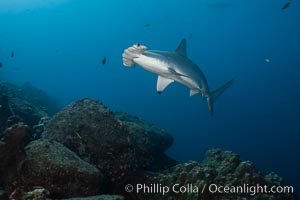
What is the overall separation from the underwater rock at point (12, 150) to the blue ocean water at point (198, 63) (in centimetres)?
5045

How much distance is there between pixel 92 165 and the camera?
228 inches

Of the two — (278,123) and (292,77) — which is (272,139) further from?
(292,77)

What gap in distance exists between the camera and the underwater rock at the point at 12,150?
517 centimetres

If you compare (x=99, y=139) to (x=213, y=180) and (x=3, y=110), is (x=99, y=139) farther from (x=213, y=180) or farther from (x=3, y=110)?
(x=3, y=110)

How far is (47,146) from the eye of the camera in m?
5.48

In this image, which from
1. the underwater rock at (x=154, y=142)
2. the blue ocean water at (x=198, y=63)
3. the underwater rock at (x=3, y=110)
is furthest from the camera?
the blue ocean water at (x=198, y=63)

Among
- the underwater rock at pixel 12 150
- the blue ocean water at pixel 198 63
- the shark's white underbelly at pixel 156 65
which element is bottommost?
the underwater rock at pixel 12 150

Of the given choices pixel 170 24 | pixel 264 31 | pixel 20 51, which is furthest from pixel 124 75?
pixel 264 31

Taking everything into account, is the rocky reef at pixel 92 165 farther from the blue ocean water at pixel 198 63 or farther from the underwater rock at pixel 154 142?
the blue ocean water at pixel 198 63

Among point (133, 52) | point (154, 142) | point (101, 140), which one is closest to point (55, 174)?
point (101, 140)

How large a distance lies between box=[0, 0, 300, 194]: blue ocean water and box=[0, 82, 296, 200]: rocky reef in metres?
47.5

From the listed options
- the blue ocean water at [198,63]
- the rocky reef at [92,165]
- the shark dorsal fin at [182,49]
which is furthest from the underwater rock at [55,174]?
the blue ocean water at [198,63]

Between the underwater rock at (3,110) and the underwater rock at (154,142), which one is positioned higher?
the underwater rock at (3,110)

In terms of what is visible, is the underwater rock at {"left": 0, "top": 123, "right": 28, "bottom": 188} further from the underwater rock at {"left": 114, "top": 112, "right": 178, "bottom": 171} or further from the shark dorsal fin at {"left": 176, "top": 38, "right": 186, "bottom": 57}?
the shark dorsal fin at {"left": 176, "top": 38, "right": 186, "bottom": 57}
